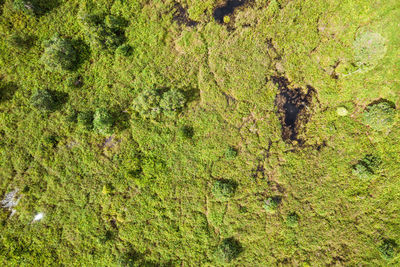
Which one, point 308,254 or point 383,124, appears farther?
point 308,254

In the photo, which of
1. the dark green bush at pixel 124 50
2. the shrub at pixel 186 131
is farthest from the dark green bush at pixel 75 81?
the shrub at pixel 186 131

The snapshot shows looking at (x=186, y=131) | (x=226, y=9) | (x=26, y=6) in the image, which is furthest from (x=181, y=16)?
(x=26, y=6)

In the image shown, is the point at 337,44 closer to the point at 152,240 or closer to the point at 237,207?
the point at 237,207

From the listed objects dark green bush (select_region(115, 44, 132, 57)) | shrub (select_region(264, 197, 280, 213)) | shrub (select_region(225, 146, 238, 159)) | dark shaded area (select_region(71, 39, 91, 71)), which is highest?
dark green bush (select_region(115, 44, 132, 57))

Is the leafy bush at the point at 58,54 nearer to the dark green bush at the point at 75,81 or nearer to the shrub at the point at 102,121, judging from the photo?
the dark green bush at the point at 75,81

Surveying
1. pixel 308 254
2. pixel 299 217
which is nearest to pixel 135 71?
pixel 299 217

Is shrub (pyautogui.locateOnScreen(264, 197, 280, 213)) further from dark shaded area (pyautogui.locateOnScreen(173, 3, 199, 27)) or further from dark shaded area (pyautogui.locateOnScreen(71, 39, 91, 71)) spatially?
dark shaded area (pyautogui.locateOnScreen(71, 39, 91, 71))

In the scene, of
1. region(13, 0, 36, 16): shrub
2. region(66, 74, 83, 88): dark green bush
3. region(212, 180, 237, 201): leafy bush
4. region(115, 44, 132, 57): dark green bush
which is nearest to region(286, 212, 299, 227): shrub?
region(212, 180, 237, 201): leafy bush
